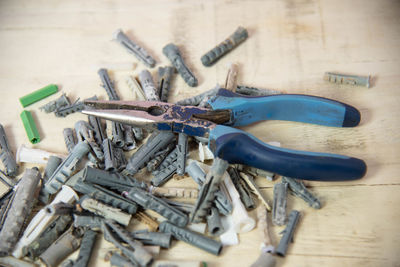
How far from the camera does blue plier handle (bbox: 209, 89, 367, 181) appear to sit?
1.83 metres

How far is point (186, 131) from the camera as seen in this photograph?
205 cm

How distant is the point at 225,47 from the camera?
264cm

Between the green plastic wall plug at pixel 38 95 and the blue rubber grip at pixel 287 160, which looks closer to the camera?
the blue rubber grip at pixel 287 160

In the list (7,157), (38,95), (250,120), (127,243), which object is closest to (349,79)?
(250,120)

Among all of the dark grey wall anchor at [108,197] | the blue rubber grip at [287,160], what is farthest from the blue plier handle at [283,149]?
the dark grey wall anchor at [108,197]

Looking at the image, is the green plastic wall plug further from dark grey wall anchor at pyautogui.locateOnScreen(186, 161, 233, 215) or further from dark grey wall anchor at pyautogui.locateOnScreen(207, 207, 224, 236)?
dark grey wall anchor at pyautogui.locateOnScreen(207, 207, 224, 236)

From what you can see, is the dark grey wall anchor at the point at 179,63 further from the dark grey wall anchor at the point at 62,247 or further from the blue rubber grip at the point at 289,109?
the dark grey wall anchor at the point at 62,247

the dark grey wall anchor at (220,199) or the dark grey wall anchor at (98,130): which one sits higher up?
the dark grey wall anchor at (98,130)

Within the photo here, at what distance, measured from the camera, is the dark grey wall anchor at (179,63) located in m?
2.50

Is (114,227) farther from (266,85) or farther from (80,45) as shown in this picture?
(80,45)

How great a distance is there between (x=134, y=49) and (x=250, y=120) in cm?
103

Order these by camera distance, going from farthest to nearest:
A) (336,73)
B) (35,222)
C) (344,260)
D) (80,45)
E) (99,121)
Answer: (80,45), (336,73), (99,121), (35,222), (344,260)

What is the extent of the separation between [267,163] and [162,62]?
120 centimetres

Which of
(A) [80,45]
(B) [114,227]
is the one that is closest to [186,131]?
(B) [114,227]
